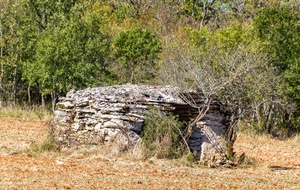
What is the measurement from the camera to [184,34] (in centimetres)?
3947

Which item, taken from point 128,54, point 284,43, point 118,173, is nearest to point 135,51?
point 128,54

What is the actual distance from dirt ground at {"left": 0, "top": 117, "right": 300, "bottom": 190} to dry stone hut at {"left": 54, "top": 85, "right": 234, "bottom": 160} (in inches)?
21.9

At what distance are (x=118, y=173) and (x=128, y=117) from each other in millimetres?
2685

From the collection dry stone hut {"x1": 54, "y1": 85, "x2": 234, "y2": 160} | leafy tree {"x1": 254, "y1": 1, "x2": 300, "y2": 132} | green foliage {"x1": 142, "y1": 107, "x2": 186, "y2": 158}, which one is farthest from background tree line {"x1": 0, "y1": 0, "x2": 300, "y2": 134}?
green foliage {"x1": 142, "y1": 107, "x2": 186, "y2": 158}

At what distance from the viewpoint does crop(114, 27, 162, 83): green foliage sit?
31.5 metres

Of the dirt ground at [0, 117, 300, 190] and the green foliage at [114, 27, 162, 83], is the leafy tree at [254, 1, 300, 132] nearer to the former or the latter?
the green foliage at [114, 27, 162, 83]

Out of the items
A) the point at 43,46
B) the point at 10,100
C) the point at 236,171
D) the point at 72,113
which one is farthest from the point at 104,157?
the point at 10,100

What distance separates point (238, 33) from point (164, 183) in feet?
63.6

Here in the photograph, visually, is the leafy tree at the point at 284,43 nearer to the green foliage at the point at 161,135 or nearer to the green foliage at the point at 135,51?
the green foliage at the point at 135,51

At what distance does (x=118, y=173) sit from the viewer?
43.2 feet

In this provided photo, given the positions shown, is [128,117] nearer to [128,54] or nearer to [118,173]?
[118,173]

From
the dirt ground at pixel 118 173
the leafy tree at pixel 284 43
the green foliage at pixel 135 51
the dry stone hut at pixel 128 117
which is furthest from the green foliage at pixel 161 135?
the green foliage at pixel 135 51

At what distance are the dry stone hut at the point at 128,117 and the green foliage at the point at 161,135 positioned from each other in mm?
219

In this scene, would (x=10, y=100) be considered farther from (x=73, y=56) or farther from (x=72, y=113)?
(x=72, y=113)
